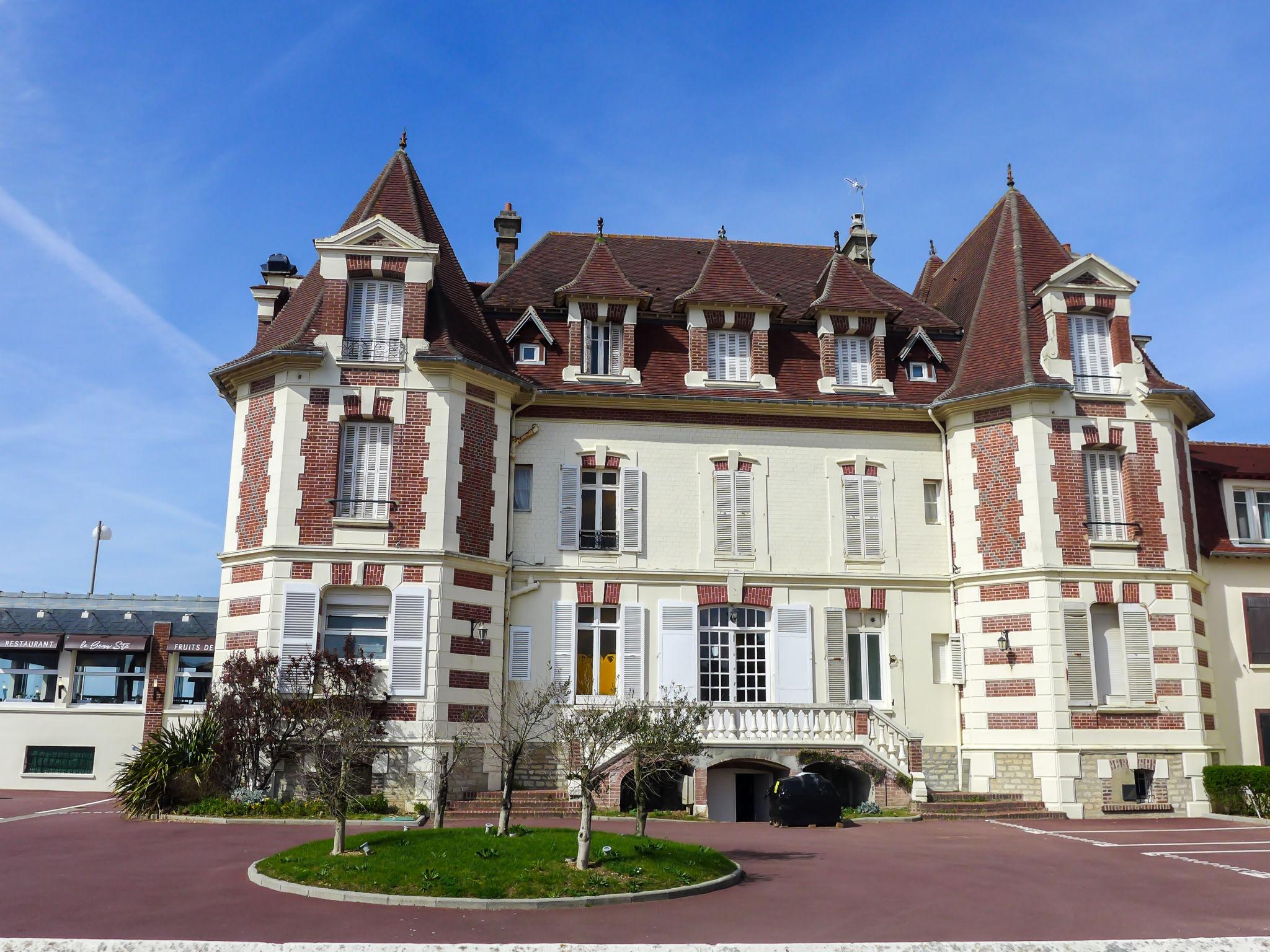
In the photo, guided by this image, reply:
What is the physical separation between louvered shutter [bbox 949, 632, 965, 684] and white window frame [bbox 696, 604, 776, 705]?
3.54m

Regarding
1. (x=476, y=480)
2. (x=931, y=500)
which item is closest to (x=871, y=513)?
(x=931, y=500)

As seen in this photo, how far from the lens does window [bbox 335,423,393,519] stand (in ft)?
67.5

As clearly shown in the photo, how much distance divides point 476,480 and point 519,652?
11.5 feet

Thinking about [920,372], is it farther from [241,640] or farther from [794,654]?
[241,640]

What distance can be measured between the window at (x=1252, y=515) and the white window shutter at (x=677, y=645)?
12.3 meters

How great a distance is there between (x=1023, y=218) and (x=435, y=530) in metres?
15.0

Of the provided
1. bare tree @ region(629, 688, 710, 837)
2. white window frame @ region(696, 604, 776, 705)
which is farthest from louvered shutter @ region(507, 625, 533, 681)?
bare tree @ region(629, 688, 710, 837)

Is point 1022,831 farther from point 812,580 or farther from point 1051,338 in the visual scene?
point 1051,338

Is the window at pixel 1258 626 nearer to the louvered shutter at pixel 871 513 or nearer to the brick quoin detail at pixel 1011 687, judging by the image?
the brick quoin detail at pixel 1011 687

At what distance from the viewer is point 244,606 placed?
66.8ft

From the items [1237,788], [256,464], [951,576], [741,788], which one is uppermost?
[256,464]

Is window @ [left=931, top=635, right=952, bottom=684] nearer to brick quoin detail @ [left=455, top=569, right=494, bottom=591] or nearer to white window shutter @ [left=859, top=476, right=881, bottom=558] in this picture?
white window shutter @ [left=859, top=476, right=881, bottom=558]

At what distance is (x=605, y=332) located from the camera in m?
23.7

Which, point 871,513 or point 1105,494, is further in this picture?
point 871,513
